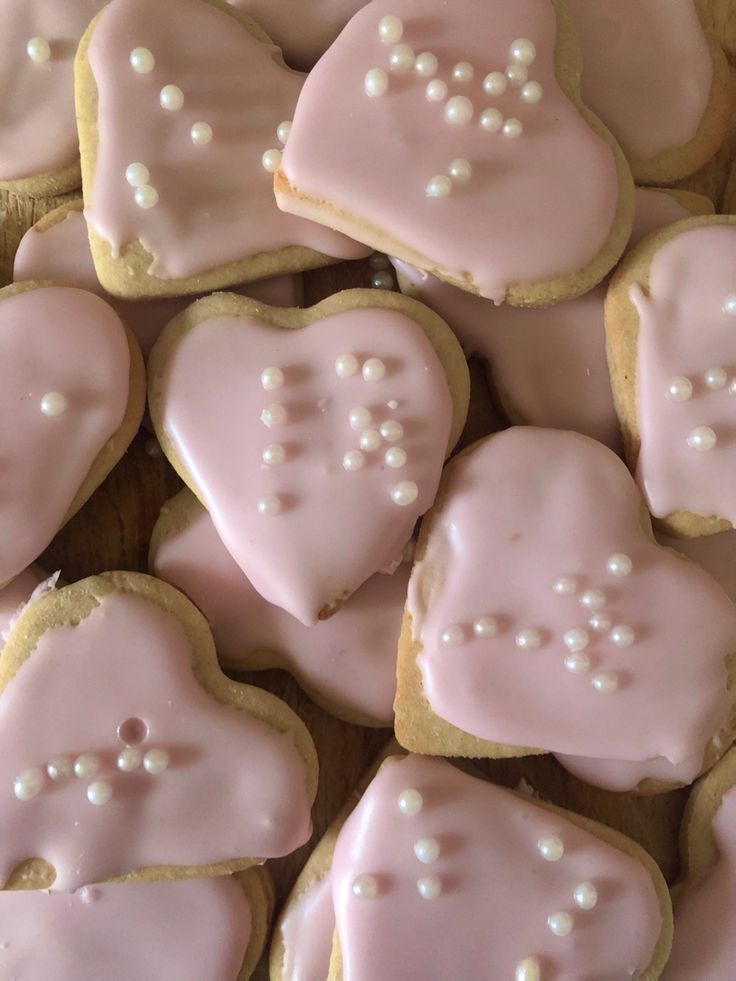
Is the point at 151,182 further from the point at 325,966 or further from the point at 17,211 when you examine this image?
the point at 325,966

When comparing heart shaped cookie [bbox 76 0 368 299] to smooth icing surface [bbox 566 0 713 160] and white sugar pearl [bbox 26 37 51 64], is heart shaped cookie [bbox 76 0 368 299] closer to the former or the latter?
white sugar pearl [bbox 26 37 51 64]

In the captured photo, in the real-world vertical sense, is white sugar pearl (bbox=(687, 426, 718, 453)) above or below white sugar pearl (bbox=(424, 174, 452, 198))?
below

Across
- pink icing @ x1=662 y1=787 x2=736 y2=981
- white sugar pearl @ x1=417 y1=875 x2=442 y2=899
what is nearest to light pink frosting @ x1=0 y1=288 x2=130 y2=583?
white sugar pearl @ x1=417 y1=875 x2=442 y2=899

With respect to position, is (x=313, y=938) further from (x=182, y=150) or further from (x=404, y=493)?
(x=182, y=150)

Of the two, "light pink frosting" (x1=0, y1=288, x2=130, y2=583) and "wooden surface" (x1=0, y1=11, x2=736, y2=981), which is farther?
"wooden surface" (x1=0, y1=11, x2=736, y2=981)

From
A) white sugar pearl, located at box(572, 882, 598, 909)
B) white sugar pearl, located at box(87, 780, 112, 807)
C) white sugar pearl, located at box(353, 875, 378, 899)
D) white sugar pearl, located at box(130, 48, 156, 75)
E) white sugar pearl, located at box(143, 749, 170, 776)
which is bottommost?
white sugar pearl, located at box(572, 882, 598, 909)

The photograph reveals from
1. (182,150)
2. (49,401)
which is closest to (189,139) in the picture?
(182,150)

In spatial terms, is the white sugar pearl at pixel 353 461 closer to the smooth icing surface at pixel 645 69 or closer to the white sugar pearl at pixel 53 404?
the white sugar pearl at pixel 53 404

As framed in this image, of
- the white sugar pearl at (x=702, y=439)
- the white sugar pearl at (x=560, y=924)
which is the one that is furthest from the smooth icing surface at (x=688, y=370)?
the white sugar pearl at (x=560, y=924)
